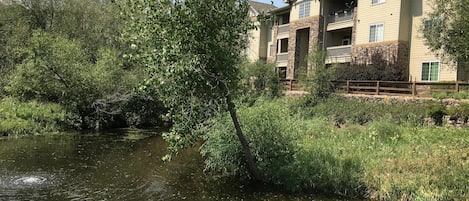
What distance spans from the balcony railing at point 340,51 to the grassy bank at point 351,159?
1619cm

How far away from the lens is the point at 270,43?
44.2 m

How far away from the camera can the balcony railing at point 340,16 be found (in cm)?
3228

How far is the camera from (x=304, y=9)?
36.8 meters

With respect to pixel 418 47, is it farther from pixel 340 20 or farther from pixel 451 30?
pixel 451 30

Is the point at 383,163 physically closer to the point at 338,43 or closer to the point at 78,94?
the point at 78,94

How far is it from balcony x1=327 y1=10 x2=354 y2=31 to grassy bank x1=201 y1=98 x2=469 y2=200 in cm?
1747

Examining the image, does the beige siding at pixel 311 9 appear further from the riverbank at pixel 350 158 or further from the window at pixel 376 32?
the riverbank at pixel 350 158

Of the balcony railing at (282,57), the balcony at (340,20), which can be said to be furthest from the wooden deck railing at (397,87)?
the balcony railing at (282,57)

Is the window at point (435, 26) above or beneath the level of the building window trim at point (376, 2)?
beneath

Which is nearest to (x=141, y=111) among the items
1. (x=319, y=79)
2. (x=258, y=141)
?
(x=319, y=79)

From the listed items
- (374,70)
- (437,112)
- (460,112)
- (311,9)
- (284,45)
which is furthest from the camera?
(284,45)

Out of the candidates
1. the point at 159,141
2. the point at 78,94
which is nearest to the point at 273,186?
the point at 159,141

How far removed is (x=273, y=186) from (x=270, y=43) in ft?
109

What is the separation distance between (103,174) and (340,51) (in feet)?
78.0
